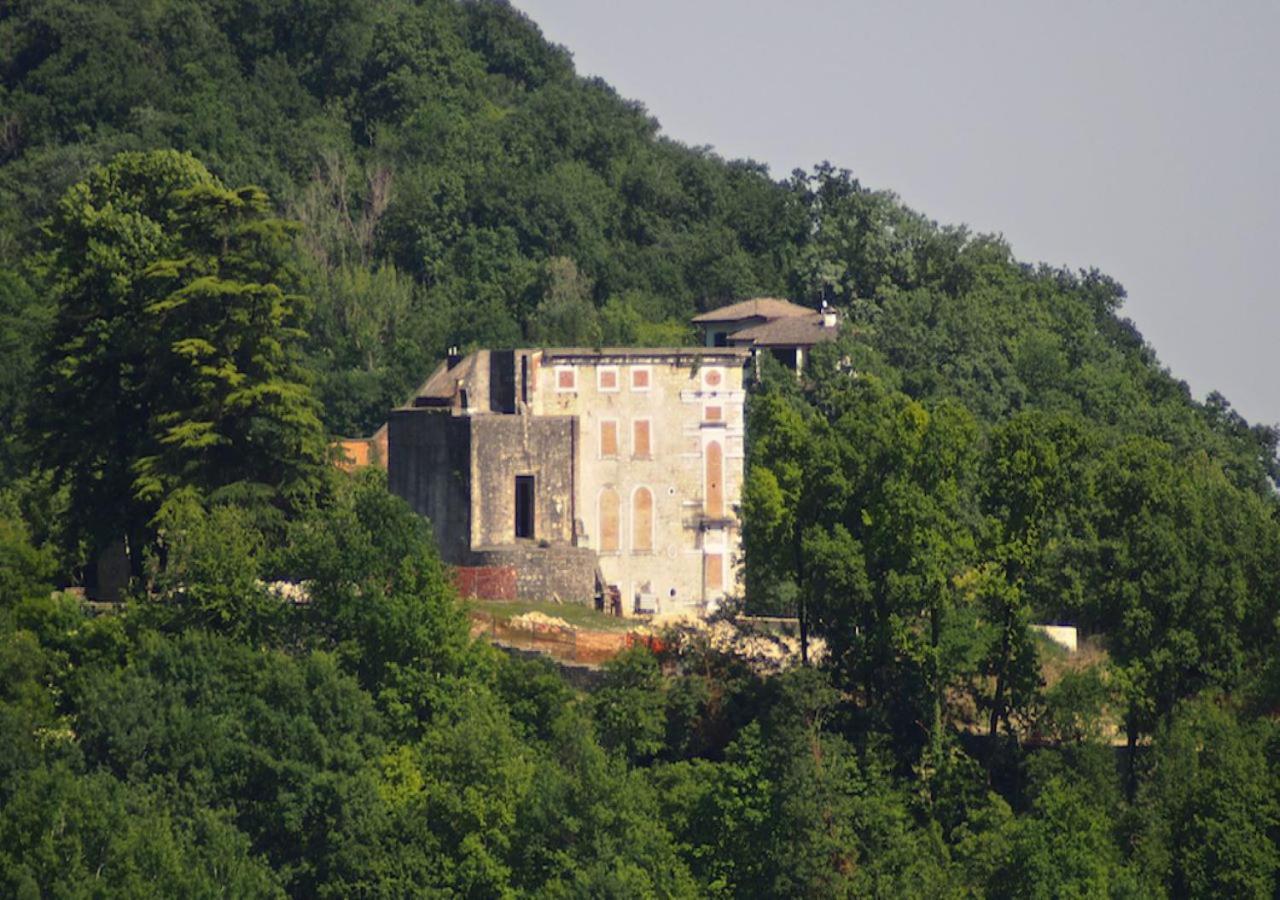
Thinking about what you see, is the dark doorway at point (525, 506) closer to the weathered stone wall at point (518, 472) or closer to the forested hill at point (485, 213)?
the weathered stone wall at point (518, 472)

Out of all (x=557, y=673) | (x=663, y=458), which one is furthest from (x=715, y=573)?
(x=557, y=673)

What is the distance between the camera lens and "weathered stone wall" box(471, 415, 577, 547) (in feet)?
178

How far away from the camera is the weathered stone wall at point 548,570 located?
170ft

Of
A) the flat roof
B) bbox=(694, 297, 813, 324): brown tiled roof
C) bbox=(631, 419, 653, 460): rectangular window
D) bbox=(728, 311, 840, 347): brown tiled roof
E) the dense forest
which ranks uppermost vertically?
bbox=(694, 297, 813, 324): brown tiled roof

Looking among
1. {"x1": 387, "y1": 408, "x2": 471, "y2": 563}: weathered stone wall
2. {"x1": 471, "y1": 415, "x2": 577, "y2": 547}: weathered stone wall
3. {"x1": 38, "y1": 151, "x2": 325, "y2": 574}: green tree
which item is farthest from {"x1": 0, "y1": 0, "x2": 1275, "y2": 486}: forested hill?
{"x1": 38, "y1": 151, "x2": 325, "y2": 574}: green tree

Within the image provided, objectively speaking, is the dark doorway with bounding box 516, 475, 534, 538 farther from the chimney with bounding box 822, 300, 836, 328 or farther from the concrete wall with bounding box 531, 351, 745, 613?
the chimney with bounding box 822, 300, 836, 328

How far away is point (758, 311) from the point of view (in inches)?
2864

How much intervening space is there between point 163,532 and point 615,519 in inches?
518

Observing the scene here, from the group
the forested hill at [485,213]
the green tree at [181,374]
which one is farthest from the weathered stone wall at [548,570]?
the forested hill at [485,213]

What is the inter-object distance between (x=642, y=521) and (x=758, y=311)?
16040 millimetres

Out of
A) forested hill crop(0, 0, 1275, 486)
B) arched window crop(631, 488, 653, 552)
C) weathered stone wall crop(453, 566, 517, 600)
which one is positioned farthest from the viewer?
forested hill crop(0, 0, 1275, 486)

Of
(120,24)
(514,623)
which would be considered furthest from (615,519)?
(120,24)

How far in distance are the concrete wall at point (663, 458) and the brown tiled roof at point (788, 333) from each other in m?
10.7

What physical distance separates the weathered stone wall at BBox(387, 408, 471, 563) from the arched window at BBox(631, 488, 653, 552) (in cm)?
454
